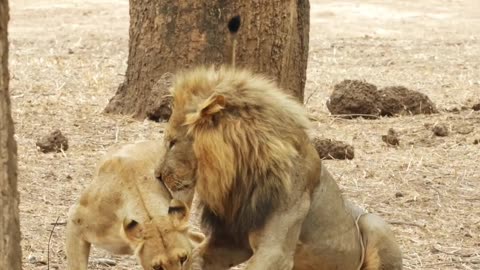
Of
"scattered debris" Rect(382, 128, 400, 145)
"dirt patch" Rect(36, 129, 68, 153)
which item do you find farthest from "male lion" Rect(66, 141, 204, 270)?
"scattered debris" Rect(382, 128, 400, 145)

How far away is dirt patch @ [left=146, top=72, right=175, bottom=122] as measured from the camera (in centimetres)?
892

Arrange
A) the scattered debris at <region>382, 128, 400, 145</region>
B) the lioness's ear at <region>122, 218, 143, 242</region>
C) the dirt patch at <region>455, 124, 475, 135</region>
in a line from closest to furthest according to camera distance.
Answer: the lioness's ear at <region>122, 218, 143, 242</region> < the scattered debris at <region>382, 128, 400, 145</region> < the dirt patch at <region>455, 124, 475, 135</region>

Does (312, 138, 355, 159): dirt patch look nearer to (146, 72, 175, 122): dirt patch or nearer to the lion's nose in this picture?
(146, 72, 175, 122): dirt patch

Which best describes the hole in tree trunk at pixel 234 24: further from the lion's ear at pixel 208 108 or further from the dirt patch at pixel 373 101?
the lion's ear at pixel 208 108

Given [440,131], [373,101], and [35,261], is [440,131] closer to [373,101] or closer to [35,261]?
[373,101]

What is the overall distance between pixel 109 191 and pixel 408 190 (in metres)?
3.07

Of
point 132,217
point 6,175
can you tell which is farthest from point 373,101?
point 6,175

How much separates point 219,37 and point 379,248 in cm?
339

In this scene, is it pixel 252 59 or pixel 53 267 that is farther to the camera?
pixel 252 59

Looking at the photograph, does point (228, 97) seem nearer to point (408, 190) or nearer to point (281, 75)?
point (408, 190)

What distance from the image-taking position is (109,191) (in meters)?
5.02

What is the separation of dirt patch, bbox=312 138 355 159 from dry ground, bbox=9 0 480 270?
0.12 m

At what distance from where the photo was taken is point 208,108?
473 centimetres

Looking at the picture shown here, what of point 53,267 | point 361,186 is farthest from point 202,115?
point 361,186
